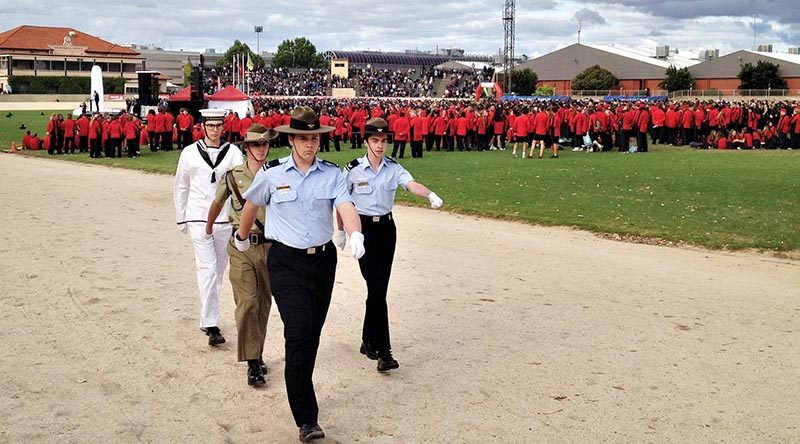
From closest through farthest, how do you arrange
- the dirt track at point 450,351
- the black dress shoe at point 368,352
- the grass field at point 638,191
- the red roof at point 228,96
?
the dirt track at point 450,351 < the black dress shoe at point 368,352 < the grass field at point 638,191 < the red roof at point 228,96

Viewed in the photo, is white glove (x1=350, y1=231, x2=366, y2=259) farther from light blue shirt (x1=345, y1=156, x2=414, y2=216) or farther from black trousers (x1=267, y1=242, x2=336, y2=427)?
light blue shirt (x1=345, y1=156, x2=414, y2=216)

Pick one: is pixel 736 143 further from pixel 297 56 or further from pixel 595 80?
pixel 297 56

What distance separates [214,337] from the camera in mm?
7629

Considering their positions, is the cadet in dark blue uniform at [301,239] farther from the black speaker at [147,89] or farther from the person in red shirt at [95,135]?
the black speaker at [147,89]

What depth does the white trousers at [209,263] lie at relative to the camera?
749 centimetres

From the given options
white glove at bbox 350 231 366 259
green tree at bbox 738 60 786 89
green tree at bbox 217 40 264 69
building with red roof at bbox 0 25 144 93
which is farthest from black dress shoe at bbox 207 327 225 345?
green tree at bbox 217 40 264 69

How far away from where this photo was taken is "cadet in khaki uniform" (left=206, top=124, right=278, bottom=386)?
261 inches

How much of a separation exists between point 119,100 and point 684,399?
252 ft

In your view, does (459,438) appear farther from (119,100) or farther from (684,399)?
(119,100)

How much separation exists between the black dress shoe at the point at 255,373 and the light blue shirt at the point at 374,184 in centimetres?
145

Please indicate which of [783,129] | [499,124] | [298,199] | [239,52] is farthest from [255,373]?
[239,52]

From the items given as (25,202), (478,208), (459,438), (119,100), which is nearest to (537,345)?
(459,438)


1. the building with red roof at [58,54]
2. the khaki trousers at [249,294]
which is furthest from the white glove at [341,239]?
the building with red roof at [58,54]

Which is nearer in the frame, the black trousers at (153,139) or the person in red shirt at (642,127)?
the person in red shirt at (642,127)
